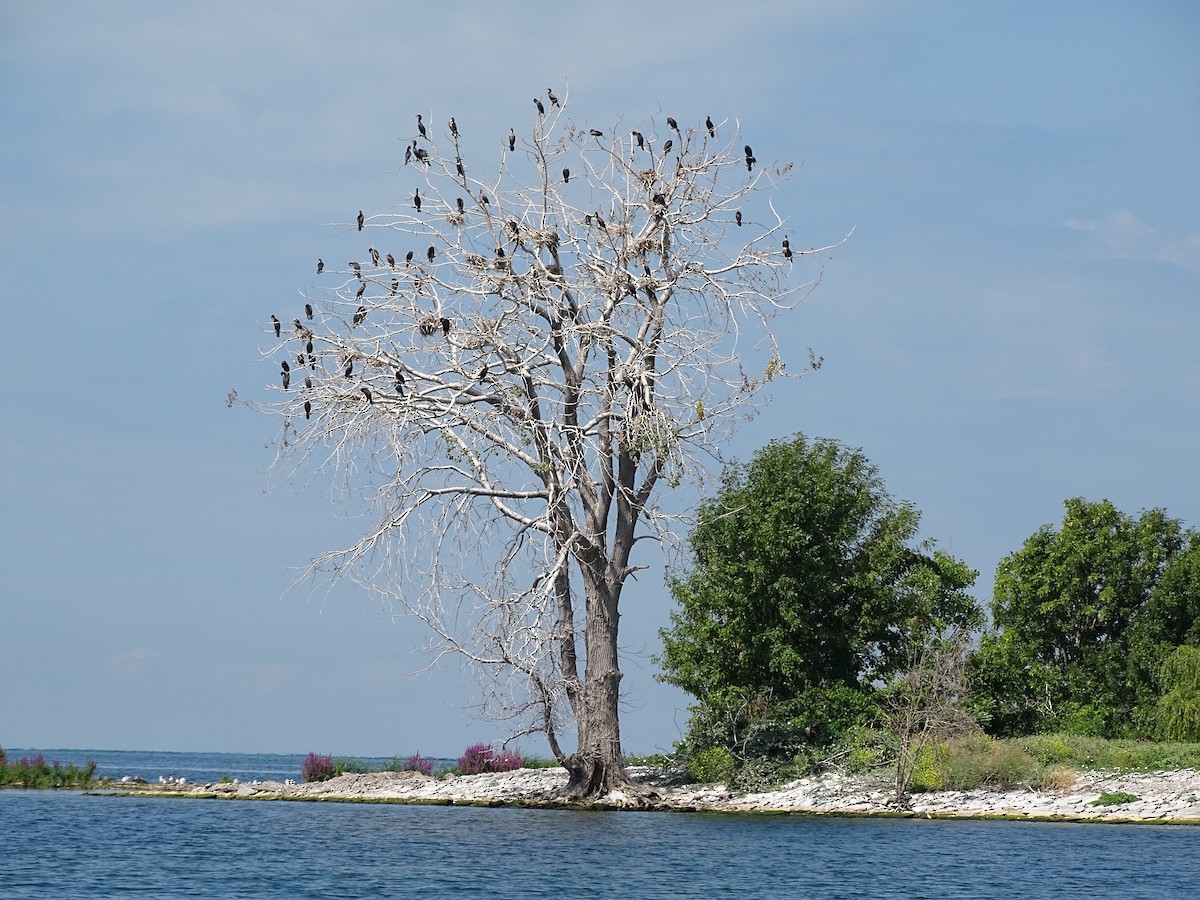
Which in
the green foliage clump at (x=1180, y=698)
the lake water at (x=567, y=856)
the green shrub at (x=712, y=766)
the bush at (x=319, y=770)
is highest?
the green foliage clump at (x=1180, y=698)

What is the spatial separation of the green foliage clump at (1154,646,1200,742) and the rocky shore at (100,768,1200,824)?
7.00 m

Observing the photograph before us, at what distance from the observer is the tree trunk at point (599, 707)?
102 feet

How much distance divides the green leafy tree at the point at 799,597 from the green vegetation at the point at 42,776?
16327mm

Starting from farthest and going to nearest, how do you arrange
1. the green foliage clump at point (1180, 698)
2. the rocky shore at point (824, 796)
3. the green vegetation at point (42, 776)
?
the green vegetation at point (42, 776) → the green foliage clump at point (1180, 698) → the rocky shore at point (824, 796)

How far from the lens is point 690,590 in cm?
3825

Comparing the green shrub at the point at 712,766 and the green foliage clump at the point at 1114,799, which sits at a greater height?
the green shrub at the point at 712,766

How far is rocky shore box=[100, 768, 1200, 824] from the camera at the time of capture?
29219 mm

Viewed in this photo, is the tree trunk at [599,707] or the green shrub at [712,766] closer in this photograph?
the tree trunk at [599,707]

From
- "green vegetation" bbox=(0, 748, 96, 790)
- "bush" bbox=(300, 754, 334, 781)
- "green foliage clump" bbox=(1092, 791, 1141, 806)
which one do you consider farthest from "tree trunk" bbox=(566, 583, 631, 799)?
"green vegetation" bbox=(0, 748, 96, 790)

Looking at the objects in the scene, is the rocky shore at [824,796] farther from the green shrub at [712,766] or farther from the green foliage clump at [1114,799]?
the green shrub at [712,766]

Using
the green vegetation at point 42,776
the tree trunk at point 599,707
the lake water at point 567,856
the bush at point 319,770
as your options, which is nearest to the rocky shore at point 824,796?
the tree trunk at point 599,707

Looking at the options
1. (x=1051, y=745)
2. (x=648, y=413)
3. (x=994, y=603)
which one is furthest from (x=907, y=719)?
(x=994, y=603)

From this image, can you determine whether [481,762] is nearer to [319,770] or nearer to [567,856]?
[319,770]

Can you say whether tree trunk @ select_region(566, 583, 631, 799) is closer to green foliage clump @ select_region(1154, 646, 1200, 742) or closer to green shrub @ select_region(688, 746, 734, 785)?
green shrub @ select_region(688, 746, 734, 785)
